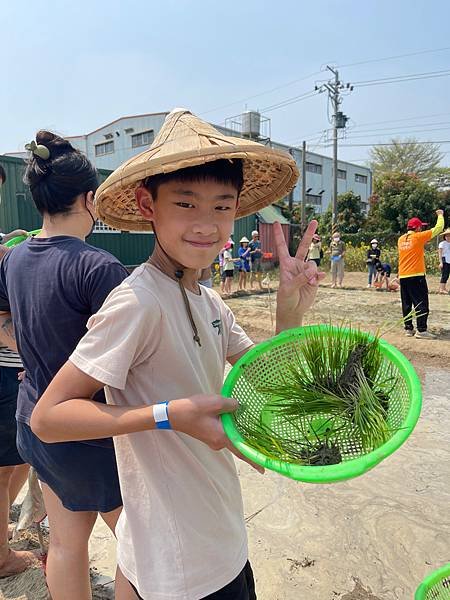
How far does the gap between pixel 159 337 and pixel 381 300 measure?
467 inches

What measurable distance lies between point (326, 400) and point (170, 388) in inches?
17.3

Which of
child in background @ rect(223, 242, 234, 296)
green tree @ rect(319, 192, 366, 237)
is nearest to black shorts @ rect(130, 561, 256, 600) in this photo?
child in background @ rect(223, 242, 234, 296)

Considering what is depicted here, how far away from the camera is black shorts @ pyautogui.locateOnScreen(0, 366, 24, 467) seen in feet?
7.19

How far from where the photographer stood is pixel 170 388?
121 cm

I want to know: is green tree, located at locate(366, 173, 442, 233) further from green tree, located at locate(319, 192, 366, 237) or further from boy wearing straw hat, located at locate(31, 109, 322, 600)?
boy wearing straw hat, located at locate(31, 109, 322, 600)

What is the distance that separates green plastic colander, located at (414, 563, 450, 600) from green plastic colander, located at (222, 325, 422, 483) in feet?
2.35

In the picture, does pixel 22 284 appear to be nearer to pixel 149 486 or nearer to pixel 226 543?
pixel 149 486

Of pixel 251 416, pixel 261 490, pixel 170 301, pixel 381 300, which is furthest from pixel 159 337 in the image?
pixel 381 300

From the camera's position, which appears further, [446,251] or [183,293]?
[446,251]

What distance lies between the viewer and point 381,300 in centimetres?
1221

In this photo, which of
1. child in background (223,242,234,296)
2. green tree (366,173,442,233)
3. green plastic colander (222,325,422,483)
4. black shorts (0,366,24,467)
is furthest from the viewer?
green tree (366,173,442,233)

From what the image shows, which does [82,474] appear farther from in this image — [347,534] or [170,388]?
[347,534]

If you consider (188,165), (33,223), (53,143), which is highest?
(33,223)

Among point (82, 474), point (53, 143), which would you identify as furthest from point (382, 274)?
point (82, 474)
